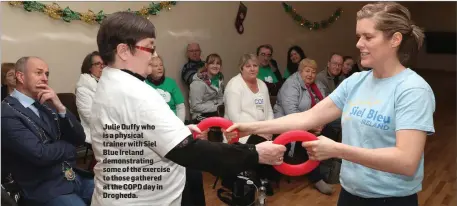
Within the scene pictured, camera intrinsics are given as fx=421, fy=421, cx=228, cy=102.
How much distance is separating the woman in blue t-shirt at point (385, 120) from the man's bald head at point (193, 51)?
3.70m

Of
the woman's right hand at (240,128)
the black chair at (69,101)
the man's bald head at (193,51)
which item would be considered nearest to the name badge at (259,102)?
the man's bald head at (193,51)

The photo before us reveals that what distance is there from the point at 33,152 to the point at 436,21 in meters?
13.4

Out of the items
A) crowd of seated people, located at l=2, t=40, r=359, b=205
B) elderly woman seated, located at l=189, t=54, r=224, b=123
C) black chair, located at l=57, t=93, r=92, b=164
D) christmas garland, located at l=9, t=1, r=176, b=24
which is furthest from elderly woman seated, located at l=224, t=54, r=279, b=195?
black chair, located at l=57, t=93, r=92, b=164

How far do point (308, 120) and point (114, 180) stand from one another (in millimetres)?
869

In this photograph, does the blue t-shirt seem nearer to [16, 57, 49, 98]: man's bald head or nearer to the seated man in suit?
the seated man in suit

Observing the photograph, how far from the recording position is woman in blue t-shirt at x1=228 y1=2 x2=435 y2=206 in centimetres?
136

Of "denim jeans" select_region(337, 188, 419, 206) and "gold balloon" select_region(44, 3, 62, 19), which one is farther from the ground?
"gold balloon" select_region(44, 3, 62, 19)

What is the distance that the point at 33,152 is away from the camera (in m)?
2.03

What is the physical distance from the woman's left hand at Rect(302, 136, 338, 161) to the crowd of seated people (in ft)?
2.14

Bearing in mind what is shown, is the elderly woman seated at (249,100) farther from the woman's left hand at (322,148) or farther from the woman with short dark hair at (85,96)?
the woman's left hand at (322,148)

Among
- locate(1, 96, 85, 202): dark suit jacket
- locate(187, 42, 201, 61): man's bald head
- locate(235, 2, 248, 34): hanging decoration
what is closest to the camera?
locate(1, 96, 85, 202): dark suit jacket

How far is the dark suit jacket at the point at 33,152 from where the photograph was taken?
2039 mm

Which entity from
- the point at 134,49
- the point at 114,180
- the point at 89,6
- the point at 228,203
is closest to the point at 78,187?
the point at 114,180

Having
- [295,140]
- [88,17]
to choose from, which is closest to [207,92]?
[88,17]
